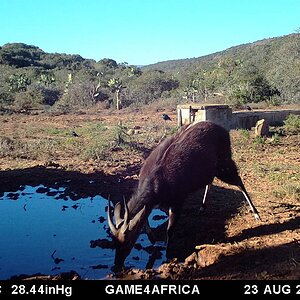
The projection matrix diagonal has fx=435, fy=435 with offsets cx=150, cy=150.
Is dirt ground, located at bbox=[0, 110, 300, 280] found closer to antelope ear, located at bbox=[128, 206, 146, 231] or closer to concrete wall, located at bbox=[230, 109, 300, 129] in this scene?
antelope ear, located at bbox=[128, 206, 146, 231]

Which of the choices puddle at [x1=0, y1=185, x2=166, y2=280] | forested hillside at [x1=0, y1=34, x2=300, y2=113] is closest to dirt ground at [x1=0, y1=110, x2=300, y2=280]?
puddle at [x1=0, y1=185, x2=166, y2=280]

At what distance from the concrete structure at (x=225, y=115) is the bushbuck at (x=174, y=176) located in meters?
8.57

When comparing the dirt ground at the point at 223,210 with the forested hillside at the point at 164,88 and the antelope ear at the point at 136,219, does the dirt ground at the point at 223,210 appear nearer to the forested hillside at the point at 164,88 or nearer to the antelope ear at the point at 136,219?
the antelope ear at the point at 136,219

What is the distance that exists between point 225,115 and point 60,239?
449 inches

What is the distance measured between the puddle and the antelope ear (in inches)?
22.2

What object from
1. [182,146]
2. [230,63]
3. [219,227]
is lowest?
[219,227]

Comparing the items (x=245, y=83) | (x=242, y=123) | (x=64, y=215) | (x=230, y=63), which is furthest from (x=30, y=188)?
(x=230, y=63)

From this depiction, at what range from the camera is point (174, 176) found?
Result: 630 centimetres

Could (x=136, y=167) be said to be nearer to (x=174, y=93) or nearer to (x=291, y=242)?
(x=291, y=242)

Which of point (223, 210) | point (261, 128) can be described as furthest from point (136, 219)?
point (261, 128)

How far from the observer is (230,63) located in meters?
54.1

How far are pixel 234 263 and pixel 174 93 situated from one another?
36899mm

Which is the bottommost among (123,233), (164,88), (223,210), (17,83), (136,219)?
(223,210)

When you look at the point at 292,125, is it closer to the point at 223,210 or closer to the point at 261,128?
the point at 261,128
